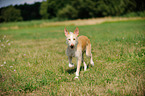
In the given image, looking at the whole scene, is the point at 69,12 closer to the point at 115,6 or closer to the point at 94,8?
the point at 94,8

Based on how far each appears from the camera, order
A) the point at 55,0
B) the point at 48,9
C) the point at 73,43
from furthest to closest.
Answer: the point at 48,9, the point at 55,0, the point at 73,43

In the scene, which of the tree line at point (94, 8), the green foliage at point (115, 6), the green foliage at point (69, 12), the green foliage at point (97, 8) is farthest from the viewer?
the green foliage at point (69, 12)

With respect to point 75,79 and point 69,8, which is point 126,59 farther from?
point 69,8

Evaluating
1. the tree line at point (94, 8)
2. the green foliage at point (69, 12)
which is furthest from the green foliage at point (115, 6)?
the green foliage at point (69, 12)

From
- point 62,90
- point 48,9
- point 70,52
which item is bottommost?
point 62,90

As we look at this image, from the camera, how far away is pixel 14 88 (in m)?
3.62

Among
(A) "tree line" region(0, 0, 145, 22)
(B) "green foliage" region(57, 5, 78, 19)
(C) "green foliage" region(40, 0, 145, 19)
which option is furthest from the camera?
(B) "green foliage" region(57, 5, 78, 19)

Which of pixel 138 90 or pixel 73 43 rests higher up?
pixel 73 43

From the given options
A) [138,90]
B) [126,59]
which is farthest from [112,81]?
[126,59]

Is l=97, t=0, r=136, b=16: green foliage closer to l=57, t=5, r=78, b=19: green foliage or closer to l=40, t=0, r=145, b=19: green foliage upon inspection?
l=40, t=0, r=145, b=19: green foliage

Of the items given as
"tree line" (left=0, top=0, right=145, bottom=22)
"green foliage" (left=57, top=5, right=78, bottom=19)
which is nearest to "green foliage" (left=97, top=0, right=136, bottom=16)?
"tree line" (left=0, top=0, right=145, bottom=22)

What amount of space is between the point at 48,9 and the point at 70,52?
8813 centimetres

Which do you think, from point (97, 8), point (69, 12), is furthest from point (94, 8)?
point (69, 12)

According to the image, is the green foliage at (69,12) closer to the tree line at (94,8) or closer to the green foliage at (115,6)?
the tree line at (94,8)
